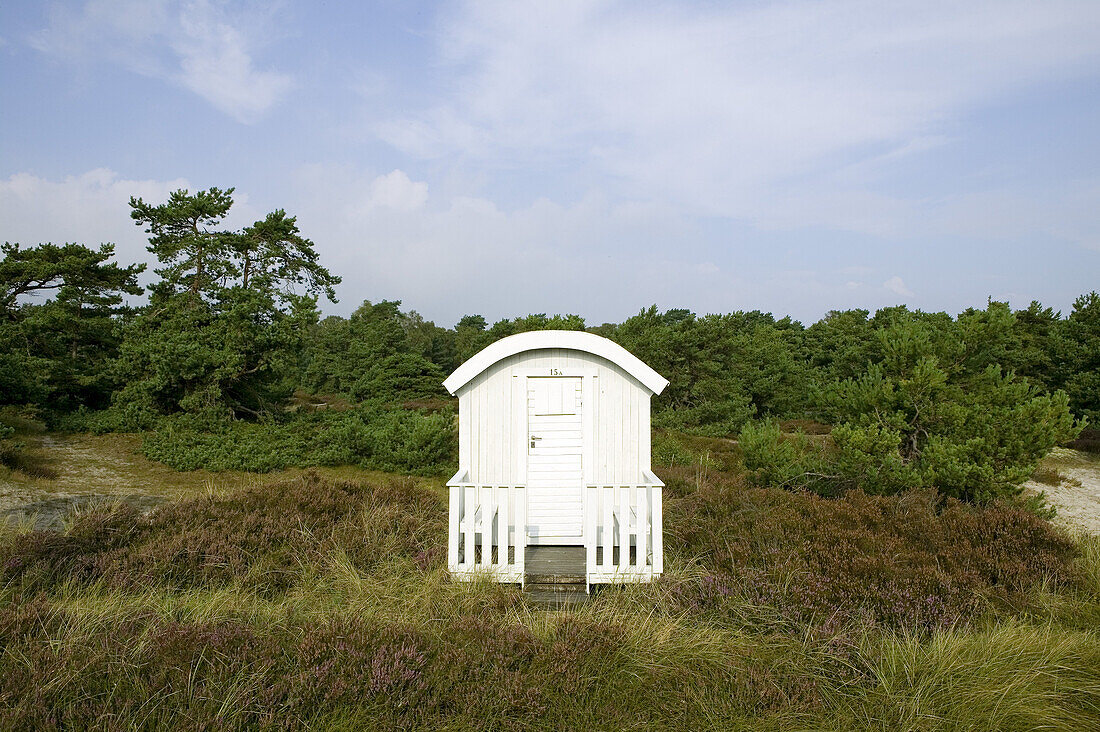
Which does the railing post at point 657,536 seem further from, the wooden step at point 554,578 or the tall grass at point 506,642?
the wooden step at point 554,578

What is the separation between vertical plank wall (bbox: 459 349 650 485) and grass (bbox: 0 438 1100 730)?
107cm

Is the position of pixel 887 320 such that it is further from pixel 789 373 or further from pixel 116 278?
pixel 116 278

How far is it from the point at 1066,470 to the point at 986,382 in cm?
1178

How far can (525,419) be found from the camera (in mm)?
6496

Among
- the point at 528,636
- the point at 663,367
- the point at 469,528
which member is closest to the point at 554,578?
the point at 469,528

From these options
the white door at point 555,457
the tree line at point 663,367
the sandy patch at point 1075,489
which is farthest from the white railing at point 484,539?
the sandy patch at point 1075,489

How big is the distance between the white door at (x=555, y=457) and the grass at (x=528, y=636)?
1181 mm

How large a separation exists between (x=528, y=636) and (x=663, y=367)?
17.0 meters

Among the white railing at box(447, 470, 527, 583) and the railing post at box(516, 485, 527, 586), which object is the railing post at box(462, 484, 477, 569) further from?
the railing post at box(516, 485, 527, 586)

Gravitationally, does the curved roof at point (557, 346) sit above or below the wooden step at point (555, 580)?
above

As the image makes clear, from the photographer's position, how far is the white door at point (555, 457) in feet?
21.5

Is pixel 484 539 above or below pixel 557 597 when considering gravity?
above

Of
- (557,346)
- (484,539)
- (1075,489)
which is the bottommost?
(1075,489)

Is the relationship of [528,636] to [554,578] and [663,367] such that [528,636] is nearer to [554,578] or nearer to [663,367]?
[554,578]
